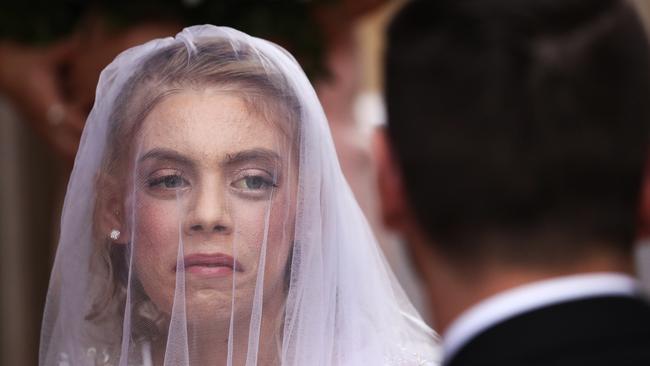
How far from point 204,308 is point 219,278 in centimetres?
6

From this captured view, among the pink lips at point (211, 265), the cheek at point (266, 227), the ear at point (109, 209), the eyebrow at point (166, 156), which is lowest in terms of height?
the pink lips at point (211, 265)

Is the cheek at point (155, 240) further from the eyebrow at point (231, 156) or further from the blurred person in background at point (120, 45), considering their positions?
the blurred person in background at point (120, 45)

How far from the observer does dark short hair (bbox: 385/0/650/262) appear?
1294 millimetres

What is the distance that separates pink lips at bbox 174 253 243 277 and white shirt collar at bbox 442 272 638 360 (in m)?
0.85

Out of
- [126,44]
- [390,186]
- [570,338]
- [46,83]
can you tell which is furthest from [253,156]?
[46,83]

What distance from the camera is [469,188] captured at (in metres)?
1.33

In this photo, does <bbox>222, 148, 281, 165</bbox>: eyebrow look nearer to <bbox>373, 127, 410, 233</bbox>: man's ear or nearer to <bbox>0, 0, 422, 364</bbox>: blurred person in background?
<bbox>373, 127, 410, 233</bbox>: man's ear

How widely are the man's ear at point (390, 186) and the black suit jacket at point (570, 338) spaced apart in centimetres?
20

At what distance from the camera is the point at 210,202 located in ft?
6.90

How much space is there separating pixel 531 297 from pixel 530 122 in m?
0.19

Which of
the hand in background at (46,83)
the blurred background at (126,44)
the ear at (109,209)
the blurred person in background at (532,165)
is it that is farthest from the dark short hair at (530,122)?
the hand in background at (46,83)

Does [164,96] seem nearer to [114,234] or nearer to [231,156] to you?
[231,156]

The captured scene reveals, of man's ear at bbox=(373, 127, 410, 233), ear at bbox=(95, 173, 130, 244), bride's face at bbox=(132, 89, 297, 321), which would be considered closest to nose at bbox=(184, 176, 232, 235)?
bride's face at bbox=(132, 89, 297, 321)

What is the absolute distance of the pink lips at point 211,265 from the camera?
2.11 meters
